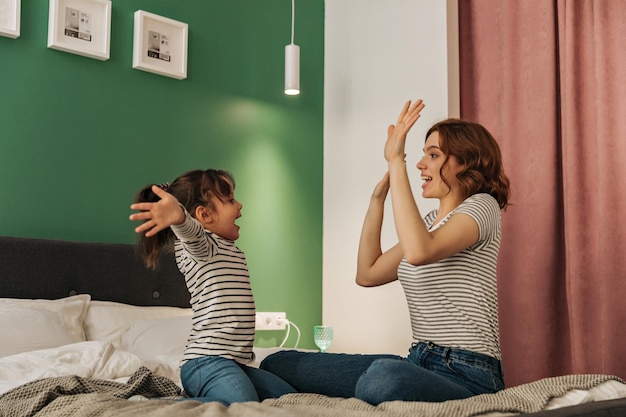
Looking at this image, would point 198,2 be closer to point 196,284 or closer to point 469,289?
point 196,284

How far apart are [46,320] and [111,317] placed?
40 centimetres

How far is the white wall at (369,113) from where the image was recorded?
153 inches

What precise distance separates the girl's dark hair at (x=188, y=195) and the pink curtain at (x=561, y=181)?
68.5 inches

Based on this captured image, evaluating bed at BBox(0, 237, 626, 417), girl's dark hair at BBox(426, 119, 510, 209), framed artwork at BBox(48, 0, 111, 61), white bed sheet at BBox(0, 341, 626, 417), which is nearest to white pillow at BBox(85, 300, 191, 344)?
bed at BBox(0, 237, 626, 417)

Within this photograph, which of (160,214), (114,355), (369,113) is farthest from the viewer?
(369,113)

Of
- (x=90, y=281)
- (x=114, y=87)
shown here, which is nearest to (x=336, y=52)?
(x=114, y=87)

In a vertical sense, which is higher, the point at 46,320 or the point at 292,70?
the point at 292,70

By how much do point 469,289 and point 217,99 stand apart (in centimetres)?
227

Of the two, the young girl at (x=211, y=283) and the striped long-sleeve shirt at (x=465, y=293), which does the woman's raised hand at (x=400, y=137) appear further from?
the young girl at (x=211, y=283)

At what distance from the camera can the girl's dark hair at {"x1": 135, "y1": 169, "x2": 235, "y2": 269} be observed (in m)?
2.13

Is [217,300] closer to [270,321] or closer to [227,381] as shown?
[227,381]

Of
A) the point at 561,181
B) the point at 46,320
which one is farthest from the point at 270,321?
the point at 561,181

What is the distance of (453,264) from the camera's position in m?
2.10

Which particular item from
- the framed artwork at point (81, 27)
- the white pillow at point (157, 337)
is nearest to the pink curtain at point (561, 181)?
the white pillow at point (157, 337)
